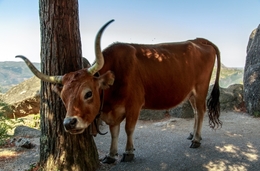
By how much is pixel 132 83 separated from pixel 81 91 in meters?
1.11

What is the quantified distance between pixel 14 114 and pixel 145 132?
4927 millimetres

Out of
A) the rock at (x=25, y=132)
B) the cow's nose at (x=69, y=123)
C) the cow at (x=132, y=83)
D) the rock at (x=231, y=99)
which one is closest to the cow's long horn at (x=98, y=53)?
the cow at (x=132, y=83)

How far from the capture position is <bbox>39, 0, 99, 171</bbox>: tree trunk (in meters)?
3.80

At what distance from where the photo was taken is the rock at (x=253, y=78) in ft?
28.8

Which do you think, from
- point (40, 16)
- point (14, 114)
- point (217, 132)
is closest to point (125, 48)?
point (40, 16)

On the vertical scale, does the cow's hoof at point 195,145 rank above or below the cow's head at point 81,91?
below

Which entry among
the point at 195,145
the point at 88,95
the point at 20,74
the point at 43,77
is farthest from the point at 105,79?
the point at 20,74

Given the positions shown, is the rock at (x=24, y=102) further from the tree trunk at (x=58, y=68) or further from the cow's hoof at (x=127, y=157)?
the cow's hoof at (x=127, y=157)

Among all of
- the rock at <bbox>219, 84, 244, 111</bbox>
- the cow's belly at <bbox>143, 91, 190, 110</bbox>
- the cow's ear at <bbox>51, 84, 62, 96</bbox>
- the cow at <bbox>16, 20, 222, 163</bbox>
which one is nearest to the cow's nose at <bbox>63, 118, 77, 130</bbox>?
the cow at <bbox>16, 20, 222, 163</bbox>

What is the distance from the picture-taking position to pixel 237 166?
416 cm

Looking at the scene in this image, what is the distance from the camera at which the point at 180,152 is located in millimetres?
4859

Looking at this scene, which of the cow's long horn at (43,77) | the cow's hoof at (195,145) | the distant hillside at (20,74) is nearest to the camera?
the cow's long horn at (43,77)

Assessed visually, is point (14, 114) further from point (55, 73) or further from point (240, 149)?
point (240, 149)

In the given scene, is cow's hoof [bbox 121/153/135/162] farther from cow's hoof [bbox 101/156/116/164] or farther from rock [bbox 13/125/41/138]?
rock [bbox 13/125/41/138]
